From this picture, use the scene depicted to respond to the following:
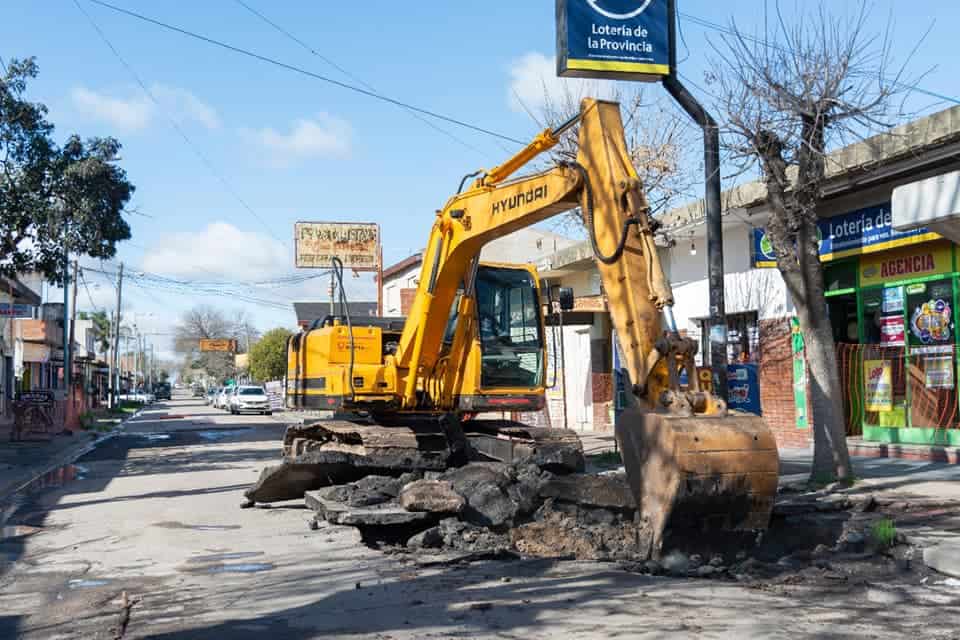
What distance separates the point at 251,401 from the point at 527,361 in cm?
4021

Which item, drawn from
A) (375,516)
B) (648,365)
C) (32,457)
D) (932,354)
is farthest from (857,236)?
(32,457)

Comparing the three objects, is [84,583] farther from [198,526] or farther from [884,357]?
[884,357]

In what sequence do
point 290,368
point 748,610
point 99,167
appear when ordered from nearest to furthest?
point 748,610, point 290,368, point 99,167

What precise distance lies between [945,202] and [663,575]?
5728mm

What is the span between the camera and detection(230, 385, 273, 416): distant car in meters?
50.9

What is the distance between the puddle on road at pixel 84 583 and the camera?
7949mm

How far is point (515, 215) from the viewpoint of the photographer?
10.1 m

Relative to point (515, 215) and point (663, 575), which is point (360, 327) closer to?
point (515, 215)

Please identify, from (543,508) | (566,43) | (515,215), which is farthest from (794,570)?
(566,43)

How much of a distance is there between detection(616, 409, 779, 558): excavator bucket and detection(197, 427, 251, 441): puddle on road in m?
24.1

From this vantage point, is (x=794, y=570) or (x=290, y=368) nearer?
(x=794, y=570)

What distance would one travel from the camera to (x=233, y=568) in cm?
852

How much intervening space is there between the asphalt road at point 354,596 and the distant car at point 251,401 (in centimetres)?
4027

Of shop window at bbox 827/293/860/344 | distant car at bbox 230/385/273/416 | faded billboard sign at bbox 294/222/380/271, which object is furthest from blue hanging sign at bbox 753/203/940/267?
distant car at bbox 230/385/273/416
